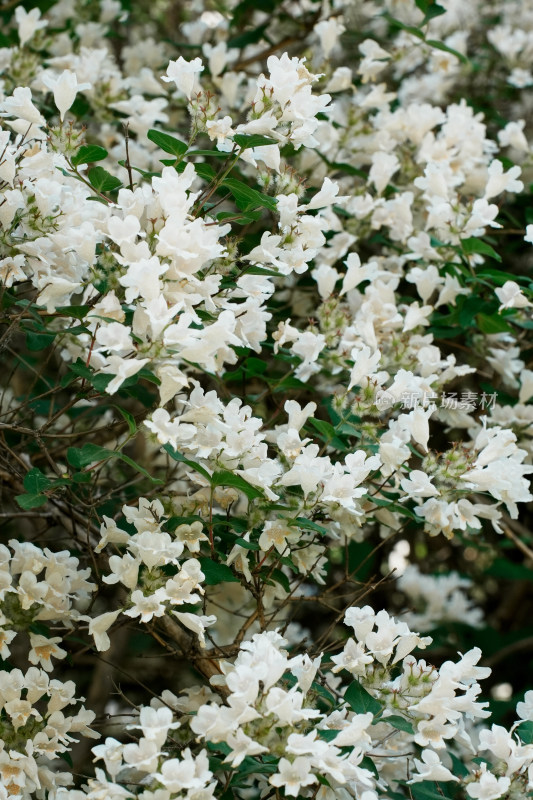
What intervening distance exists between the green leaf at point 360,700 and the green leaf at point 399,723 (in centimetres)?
2

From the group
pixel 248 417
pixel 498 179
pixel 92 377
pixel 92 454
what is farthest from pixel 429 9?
pixel 92 454

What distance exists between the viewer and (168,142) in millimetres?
1806

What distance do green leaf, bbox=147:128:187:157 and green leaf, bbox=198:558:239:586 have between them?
747mm

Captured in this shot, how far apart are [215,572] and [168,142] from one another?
0.78 m

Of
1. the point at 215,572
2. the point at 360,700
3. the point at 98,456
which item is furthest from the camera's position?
the point at 215,572

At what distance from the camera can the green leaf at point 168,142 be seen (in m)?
1.79

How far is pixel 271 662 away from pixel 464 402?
1042 mm

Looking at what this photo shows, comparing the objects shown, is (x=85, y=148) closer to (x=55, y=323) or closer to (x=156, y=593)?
(x=55, y=323)

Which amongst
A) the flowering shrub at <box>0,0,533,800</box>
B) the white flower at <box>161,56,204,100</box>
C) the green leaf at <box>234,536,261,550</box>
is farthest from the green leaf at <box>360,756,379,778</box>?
the white flower at <box>161,56,204,100</box>

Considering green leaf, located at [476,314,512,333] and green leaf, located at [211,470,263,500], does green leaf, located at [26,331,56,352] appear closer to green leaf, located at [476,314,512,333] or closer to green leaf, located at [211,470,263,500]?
green leaf, located at [211,470,263,500]

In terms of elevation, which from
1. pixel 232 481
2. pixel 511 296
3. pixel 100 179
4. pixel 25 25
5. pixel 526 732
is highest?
pixel 25 25

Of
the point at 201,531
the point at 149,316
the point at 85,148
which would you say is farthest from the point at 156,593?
the point at 85,148

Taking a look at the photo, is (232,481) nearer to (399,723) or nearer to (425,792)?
(399,723)

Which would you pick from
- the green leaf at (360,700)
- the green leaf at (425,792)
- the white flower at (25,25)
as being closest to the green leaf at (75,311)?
the green leaf at (360,700)
